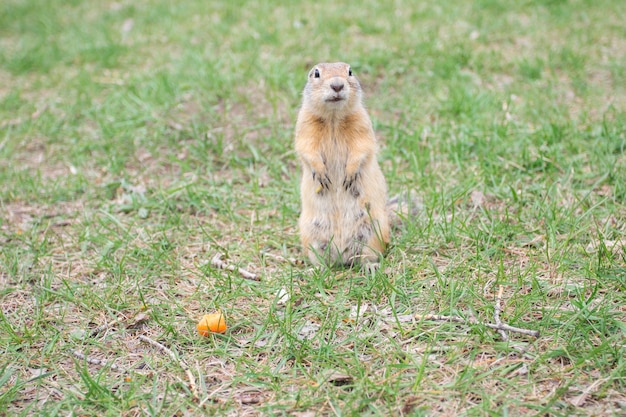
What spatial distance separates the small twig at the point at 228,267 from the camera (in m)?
3.63

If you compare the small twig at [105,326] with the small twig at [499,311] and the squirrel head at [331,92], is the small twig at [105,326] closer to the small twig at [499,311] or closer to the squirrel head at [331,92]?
the squirrel head at [331,92]

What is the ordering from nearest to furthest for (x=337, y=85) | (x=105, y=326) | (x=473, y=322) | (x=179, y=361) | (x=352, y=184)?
(x=179, y=361) < (x=473, y=322) < (x=105, y=326) < (x=337, y=85) < (x=352, y=184)

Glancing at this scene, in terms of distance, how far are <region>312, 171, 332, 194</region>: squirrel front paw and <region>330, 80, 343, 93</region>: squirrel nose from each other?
51 cm

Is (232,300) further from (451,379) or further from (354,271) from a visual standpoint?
(451,379)

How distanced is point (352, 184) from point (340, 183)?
0.08 m

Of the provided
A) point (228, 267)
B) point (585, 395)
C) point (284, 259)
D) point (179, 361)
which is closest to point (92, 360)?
point (179, 361)

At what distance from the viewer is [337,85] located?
342cm

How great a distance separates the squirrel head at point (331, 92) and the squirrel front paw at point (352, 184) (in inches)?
15.5

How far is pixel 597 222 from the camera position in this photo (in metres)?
3.72

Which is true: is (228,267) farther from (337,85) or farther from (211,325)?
(337,85)

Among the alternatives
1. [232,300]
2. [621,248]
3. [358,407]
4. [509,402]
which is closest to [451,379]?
[509,402]

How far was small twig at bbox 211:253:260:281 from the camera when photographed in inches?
143

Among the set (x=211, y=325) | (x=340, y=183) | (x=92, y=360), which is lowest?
(x=92, y=360)

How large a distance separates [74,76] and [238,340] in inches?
189
